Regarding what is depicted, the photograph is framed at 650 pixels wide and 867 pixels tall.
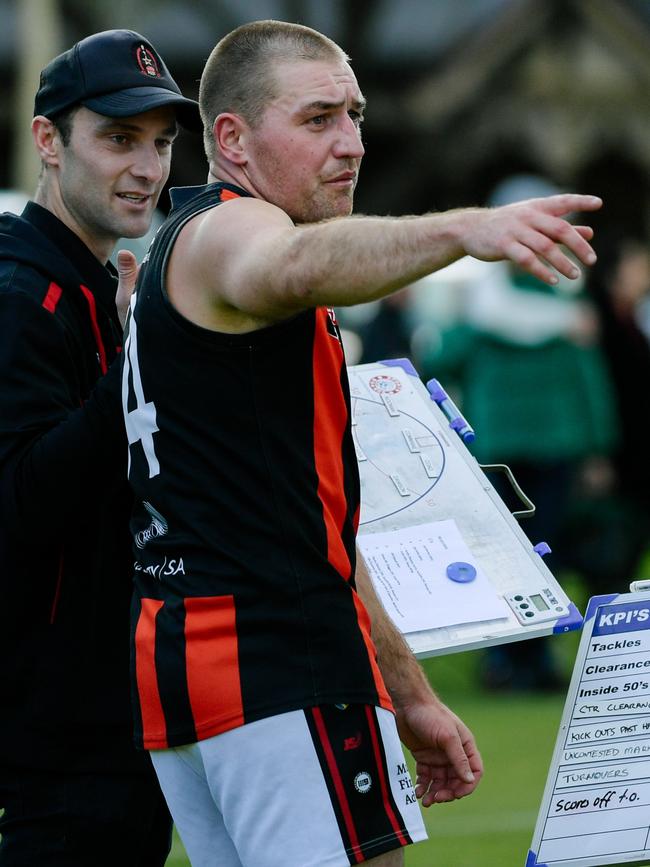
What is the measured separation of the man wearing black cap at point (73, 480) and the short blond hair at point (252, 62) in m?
0.49

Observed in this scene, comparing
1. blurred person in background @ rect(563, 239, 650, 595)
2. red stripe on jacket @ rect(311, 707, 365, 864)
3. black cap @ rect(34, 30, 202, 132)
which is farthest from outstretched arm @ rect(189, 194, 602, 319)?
blurred person in background @ rect(563, 239, 650, 595)

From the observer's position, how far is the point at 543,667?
28.2ft

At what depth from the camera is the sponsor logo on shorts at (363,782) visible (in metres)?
3.00

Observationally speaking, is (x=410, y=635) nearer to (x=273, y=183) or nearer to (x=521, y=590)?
(x=521, y=590)

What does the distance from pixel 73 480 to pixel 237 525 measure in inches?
20.8

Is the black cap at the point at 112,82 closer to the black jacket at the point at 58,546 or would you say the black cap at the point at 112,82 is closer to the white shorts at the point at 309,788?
the black jacket at the point at 58,546

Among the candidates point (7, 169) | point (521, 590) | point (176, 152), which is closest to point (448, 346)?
point (521, 590)

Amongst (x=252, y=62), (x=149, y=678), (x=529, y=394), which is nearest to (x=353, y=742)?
(x=149, y=678)

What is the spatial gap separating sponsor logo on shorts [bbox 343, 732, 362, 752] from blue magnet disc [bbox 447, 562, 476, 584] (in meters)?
0.82

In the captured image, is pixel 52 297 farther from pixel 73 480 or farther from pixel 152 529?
pixel 152 529

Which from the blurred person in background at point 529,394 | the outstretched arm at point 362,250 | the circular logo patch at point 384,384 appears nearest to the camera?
the outstretched arm at point 362,250

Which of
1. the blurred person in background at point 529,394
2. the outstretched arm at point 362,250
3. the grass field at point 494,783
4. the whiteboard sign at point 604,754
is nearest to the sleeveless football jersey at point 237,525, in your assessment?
the outstretched arm at point 362,250

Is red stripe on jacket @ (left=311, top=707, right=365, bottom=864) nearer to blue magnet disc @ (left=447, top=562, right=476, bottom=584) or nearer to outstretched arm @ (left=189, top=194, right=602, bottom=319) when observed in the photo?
outstretched arm @ (left=189, top=194, right=602, bottom=319)

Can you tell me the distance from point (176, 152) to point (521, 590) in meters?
14.1
